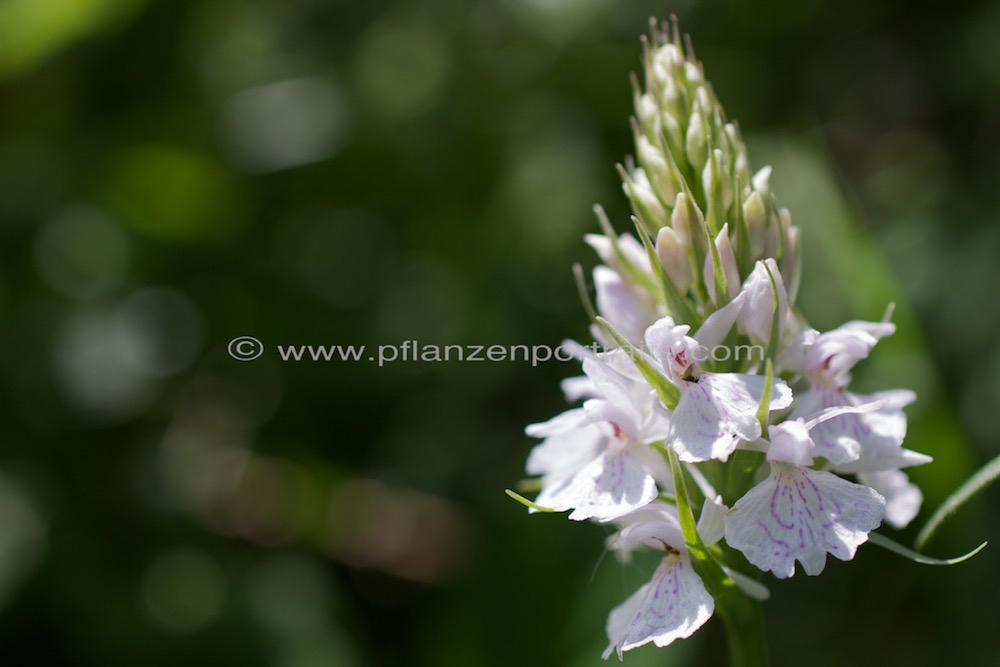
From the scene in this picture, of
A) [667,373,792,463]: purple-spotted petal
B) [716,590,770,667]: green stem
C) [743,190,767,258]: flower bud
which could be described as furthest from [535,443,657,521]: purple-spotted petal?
[743,190,767,258]: flower bud

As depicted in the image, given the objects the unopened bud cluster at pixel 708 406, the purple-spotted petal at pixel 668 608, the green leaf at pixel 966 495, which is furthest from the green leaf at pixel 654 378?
→ the green leaf at pixel 966 495

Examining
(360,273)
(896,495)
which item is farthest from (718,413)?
(360,273)

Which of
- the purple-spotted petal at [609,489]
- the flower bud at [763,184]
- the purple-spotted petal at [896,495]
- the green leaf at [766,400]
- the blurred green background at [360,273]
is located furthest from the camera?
the blurred green background at [360,273]

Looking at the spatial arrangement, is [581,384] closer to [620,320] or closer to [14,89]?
[620,320]

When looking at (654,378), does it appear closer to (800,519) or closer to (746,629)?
(800,519)

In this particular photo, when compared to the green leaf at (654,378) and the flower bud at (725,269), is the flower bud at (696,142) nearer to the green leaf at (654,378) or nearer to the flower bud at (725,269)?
the flower bud at (725,269)

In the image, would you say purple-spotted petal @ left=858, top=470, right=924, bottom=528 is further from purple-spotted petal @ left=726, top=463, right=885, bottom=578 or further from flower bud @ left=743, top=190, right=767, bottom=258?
flower bud @ left=743, top=190, right=767, bottom=258
